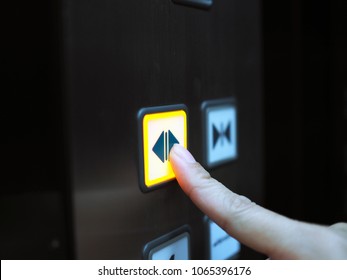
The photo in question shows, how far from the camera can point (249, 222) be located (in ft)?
1.95

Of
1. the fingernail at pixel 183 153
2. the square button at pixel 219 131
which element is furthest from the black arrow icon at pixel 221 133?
the fingernail at pixel 183 153

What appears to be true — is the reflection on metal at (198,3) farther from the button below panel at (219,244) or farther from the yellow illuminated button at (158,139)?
the button below panel at (219,244)

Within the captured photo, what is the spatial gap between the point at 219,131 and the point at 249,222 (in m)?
0.19

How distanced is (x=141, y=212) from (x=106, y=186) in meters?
0.08

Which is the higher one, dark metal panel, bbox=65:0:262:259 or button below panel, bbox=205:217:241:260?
dark metal panel, bbox=65:0:262:259

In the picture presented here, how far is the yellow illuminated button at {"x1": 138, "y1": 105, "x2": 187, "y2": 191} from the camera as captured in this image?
57 cm

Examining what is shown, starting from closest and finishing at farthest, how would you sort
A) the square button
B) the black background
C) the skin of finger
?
the black background, the skin of finger, the square button

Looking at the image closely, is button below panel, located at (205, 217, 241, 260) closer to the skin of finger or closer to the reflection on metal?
the skin of finger

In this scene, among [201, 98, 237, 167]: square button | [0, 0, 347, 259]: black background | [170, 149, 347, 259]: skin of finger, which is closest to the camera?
[0, 0, 347, 259]: black background

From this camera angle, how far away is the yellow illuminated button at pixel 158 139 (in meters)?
0.57

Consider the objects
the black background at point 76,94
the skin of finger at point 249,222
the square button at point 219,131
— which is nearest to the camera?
the black background at point 76,94

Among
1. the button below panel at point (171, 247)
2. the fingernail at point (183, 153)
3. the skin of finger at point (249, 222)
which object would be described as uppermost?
the fingernail at point (183, 153)

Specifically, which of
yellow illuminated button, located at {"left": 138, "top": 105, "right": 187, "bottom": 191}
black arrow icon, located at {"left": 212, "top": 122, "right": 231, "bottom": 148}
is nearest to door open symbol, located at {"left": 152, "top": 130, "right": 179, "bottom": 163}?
yellow illuminated button, located at {"left": 138, "top": 105, "right": 187, "bottom": 191}
